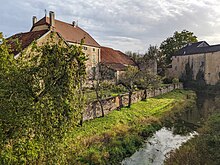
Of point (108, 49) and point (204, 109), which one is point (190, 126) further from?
point (108, 49)

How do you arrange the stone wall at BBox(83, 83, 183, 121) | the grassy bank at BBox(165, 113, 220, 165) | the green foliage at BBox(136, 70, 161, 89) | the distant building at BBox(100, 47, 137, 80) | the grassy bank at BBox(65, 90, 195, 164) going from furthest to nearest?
the distant building at BBox(100, 47, 137, 80)
the green foliage at BBox(136, 70, 161, 89)
the stone wall at BBox(83, 83, 183, 121)
the grassy bank at BBox(65, 90, 195, 164)
the grassy bank at BBox(165, 113, 220, 165)

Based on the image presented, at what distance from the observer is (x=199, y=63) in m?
43.1

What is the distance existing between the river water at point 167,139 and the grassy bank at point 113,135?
52 centimetres

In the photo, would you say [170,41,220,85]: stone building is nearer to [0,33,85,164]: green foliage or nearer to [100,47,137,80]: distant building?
[100,47,137,80]: distant building

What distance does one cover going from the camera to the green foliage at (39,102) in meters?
6.64

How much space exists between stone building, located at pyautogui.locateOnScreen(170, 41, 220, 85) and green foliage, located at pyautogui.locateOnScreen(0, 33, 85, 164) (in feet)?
129

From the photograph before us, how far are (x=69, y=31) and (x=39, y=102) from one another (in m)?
26.4

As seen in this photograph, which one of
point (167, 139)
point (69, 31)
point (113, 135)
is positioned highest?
point (69, 31)

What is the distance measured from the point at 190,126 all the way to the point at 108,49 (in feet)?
81.9

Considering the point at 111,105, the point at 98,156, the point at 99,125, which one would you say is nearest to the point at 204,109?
the point at 111,105

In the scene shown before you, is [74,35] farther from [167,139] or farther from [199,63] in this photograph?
[199,63]

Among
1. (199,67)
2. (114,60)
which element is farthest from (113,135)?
(199,67)

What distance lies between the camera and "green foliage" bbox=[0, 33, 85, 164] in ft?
21.8

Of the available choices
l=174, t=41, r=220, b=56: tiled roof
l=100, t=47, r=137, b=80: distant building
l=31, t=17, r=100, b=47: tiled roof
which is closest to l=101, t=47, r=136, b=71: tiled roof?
l=100, t=47, r=137, b=80: distant building
